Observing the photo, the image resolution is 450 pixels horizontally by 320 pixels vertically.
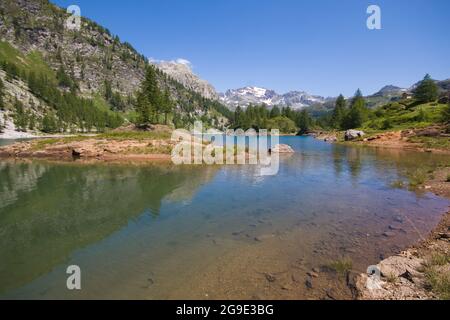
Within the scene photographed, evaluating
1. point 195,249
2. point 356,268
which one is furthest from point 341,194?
point 195,249

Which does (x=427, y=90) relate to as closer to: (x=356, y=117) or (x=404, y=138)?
(x=356, y=117)

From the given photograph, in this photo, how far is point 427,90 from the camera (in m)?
120

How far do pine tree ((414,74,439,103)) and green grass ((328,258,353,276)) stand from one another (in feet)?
464

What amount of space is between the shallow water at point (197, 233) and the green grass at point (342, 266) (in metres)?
0.37

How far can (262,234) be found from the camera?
16438 millimetres

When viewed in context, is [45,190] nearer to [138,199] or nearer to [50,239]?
[138,199]

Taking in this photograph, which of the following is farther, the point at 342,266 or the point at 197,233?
the point at 197,233

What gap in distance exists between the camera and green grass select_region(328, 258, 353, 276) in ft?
38.8

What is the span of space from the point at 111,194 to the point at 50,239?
35.8ft

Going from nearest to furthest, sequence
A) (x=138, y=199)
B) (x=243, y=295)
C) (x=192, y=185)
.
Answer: (x=243, y=295) → (x=138, y=199) → (x=192, y=185)

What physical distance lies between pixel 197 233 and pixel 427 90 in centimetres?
14316

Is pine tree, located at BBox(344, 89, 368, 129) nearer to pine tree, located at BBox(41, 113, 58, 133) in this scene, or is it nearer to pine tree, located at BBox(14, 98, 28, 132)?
pine tree, located at BBox(41, 113, 58, 133)

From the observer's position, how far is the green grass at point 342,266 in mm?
11820

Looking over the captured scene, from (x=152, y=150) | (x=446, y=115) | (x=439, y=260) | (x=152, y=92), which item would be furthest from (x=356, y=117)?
(x=439, y=260)
